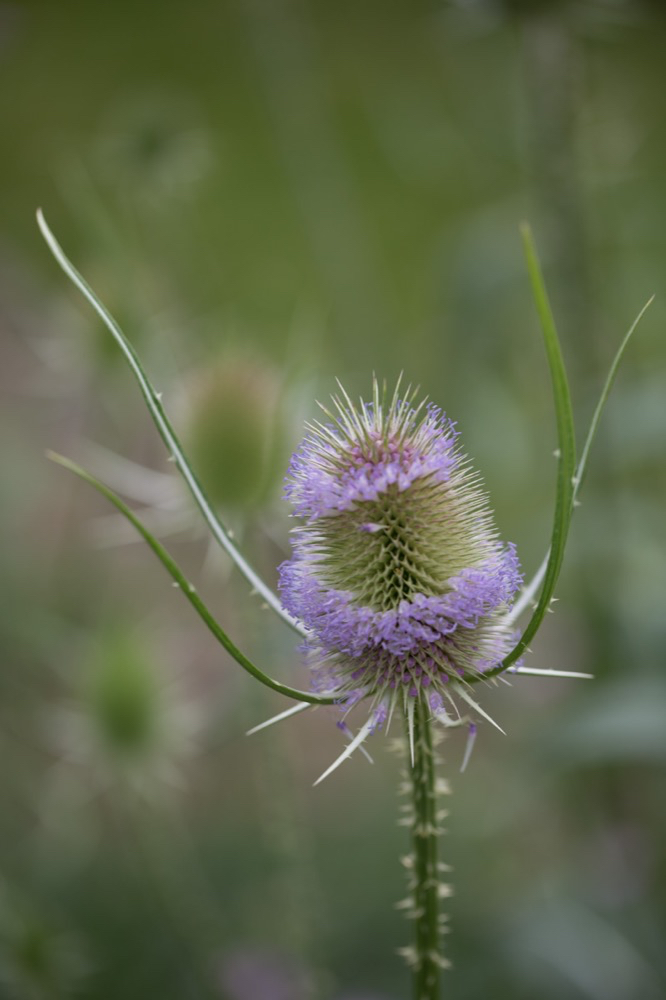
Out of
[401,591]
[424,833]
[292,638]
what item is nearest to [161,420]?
[401,591]

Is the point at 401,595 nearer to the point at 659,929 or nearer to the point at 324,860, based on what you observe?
the point at 659,929

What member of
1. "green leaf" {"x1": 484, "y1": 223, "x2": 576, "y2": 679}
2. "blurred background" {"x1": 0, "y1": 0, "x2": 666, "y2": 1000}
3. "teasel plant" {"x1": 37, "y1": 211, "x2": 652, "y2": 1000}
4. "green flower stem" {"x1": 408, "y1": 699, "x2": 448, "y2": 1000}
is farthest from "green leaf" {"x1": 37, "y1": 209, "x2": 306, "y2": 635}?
"blurred background" {"x1": 0, "y1": 0, "x2": 666, "y2": 1000}

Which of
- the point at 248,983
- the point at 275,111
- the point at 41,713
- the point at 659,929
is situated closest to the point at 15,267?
the point at 275,111

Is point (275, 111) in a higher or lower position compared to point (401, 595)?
higher

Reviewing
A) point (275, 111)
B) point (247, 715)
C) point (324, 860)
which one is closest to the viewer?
point (247, 715)

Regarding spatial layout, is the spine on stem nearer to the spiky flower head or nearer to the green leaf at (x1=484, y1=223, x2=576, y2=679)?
the spiky flower head

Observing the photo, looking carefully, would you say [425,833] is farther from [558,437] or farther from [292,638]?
[292,638]

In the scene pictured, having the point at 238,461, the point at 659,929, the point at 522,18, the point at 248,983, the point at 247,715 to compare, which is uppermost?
the point at 522,18

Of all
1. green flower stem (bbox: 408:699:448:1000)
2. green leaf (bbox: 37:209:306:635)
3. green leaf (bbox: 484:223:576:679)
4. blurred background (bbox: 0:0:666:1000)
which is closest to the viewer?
green leaf (bbox: 484:223:576:679)
